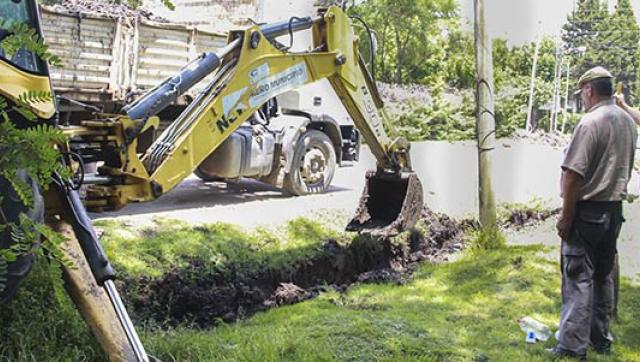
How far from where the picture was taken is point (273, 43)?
6.10 m

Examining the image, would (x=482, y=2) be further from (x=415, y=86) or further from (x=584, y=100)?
(x=415, y=86)

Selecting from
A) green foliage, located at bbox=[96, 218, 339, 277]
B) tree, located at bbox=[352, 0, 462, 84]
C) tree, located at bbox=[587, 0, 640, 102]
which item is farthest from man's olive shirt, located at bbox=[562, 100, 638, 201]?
tree, located at bbox=[352, 0, 462, 84]

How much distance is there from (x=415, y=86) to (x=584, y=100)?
13826 millimetres

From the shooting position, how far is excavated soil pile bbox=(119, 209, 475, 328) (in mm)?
5578

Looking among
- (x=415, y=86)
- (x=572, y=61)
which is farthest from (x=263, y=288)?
→ (x=415, y=86)

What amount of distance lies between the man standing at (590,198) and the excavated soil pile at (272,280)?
2.56 m

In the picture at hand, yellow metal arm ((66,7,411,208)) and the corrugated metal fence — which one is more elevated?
the corrugated metal fence

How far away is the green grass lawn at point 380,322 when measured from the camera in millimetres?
3697

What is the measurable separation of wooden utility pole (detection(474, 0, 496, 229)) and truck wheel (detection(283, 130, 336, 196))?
2948mm

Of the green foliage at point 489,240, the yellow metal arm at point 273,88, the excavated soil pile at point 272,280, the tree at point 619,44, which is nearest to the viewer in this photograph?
the yellow metal arm at point 273,88

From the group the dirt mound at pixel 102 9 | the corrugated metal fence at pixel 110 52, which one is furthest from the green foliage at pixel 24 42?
the dirt mound at pixel 102 9

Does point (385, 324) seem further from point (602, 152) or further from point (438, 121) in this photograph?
point (438, 121)

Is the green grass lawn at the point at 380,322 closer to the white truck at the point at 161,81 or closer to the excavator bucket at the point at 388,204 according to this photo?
the excavator bucket at the point at 388,204

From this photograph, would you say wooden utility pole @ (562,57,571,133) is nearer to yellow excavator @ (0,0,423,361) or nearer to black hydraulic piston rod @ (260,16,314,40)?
yellow excavator @ (0,0,423,361)
